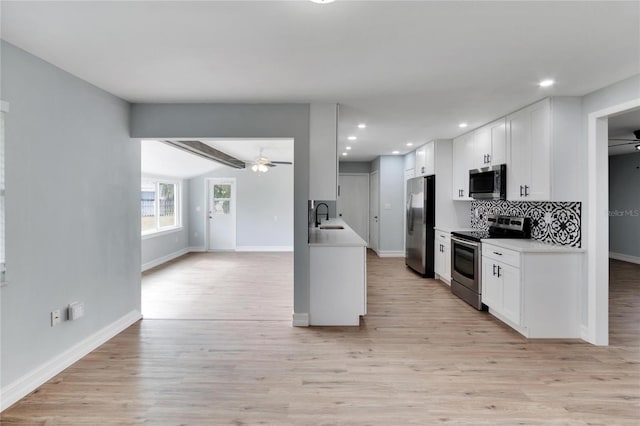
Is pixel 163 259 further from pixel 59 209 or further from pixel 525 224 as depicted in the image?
pixel 525 224

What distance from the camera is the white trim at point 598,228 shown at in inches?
124

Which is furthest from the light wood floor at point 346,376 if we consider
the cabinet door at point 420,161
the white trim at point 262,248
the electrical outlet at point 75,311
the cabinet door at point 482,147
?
the white trim at point 262,248

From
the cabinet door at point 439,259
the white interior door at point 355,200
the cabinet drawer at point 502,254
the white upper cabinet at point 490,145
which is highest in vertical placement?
the white upper cabinet at point 490,145

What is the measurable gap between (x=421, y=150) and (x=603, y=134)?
10.7 feet

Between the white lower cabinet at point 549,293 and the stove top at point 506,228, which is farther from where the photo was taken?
the stove top at point 506,228

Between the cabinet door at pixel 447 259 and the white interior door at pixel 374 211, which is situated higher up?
the white interior door at pixel 374 211

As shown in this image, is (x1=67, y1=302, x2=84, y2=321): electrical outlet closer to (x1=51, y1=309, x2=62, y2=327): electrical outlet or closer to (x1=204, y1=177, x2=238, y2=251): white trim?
(x1=51, y1=309, x2=62, y2=327): electrical outlet

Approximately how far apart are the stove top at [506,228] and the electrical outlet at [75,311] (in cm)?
408

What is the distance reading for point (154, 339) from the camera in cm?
328

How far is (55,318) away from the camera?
104 inches

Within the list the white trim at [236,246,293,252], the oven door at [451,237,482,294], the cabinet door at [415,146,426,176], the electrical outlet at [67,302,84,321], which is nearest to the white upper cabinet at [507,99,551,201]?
the oven door at [451,237,482,294]

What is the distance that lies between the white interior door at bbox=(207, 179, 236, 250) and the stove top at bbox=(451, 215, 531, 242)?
5.80 metres

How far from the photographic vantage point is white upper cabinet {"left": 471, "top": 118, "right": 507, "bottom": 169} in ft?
13.5

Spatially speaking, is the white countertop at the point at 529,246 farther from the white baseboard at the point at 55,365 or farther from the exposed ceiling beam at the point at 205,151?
the exposed ceiling beam at the point at 205,151
